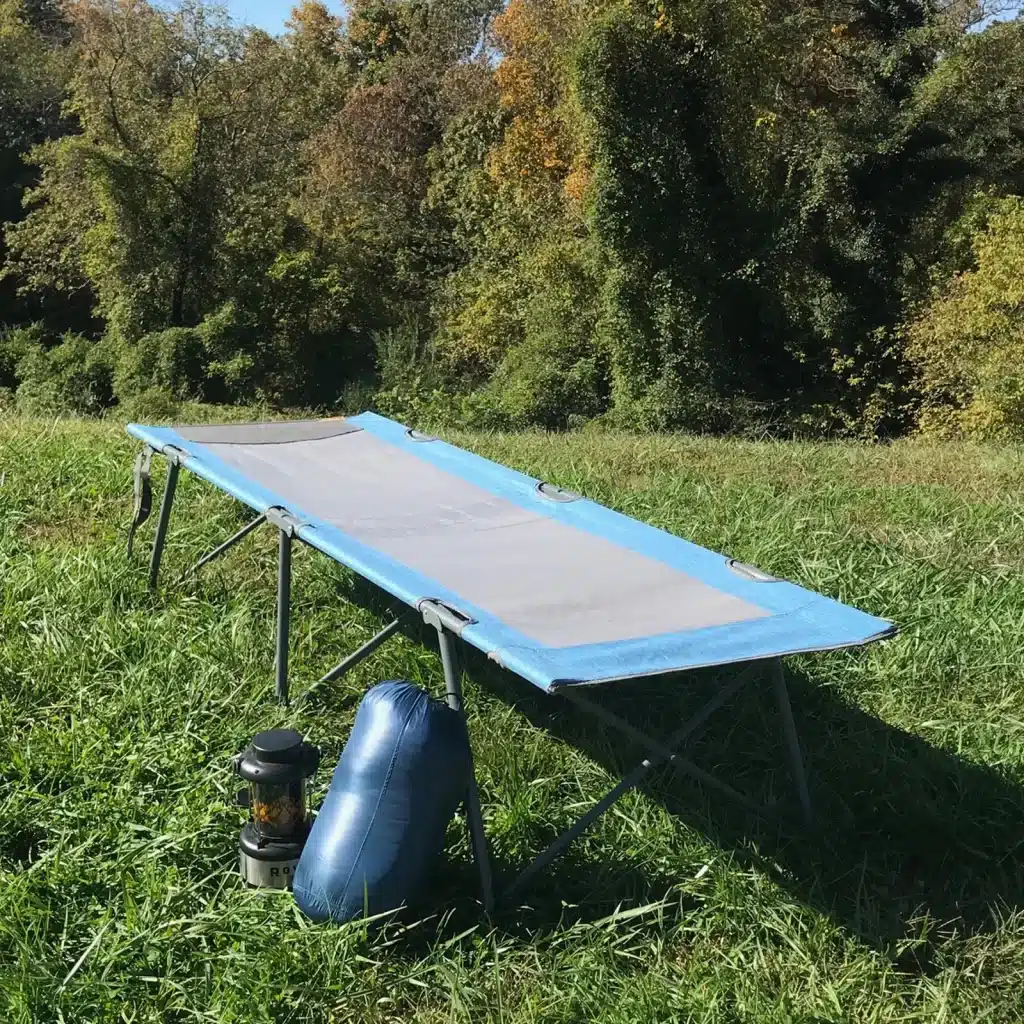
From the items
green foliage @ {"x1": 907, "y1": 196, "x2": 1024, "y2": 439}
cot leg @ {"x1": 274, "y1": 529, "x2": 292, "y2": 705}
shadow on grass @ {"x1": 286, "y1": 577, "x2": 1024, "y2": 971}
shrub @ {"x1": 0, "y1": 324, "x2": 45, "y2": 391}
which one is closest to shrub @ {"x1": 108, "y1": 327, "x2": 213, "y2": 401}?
shrub @ {"x1": 0, "y1": 324, "x2": 45, "y2": 391}

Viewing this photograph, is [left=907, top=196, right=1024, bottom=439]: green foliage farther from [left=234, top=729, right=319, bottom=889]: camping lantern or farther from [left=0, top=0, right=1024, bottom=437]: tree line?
[left=234, top=729, right=319, bottom=889]: camping lantern

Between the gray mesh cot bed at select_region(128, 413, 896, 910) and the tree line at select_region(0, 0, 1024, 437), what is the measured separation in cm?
1097

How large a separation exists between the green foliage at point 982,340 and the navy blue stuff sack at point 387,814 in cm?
1214

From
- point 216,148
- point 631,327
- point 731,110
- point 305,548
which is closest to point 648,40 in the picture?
point 731,110

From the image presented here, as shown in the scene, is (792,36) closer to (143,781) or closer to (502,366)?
(502,366)

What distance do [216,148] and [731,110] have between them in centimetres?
877

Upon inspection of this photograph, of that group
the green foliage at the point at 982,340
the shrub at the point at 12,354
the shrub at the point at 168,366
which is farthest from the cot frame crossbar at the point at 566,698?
the shrub at the point at 12,354

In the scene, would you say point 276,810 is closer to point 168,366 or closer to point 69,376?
point 168,366

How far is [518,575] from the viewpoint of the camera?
9.07ft

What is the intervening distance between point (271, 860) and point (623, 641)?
89cm

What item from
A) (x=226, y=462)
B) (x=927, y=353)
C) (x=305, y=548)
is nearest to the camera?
(x=226, y=462)

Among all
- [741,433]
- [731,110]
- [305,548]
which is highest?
[731,110]

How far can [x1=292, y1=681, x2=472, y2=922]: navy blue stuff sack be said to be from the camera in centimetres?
212

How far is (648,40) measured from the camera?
14211mm
